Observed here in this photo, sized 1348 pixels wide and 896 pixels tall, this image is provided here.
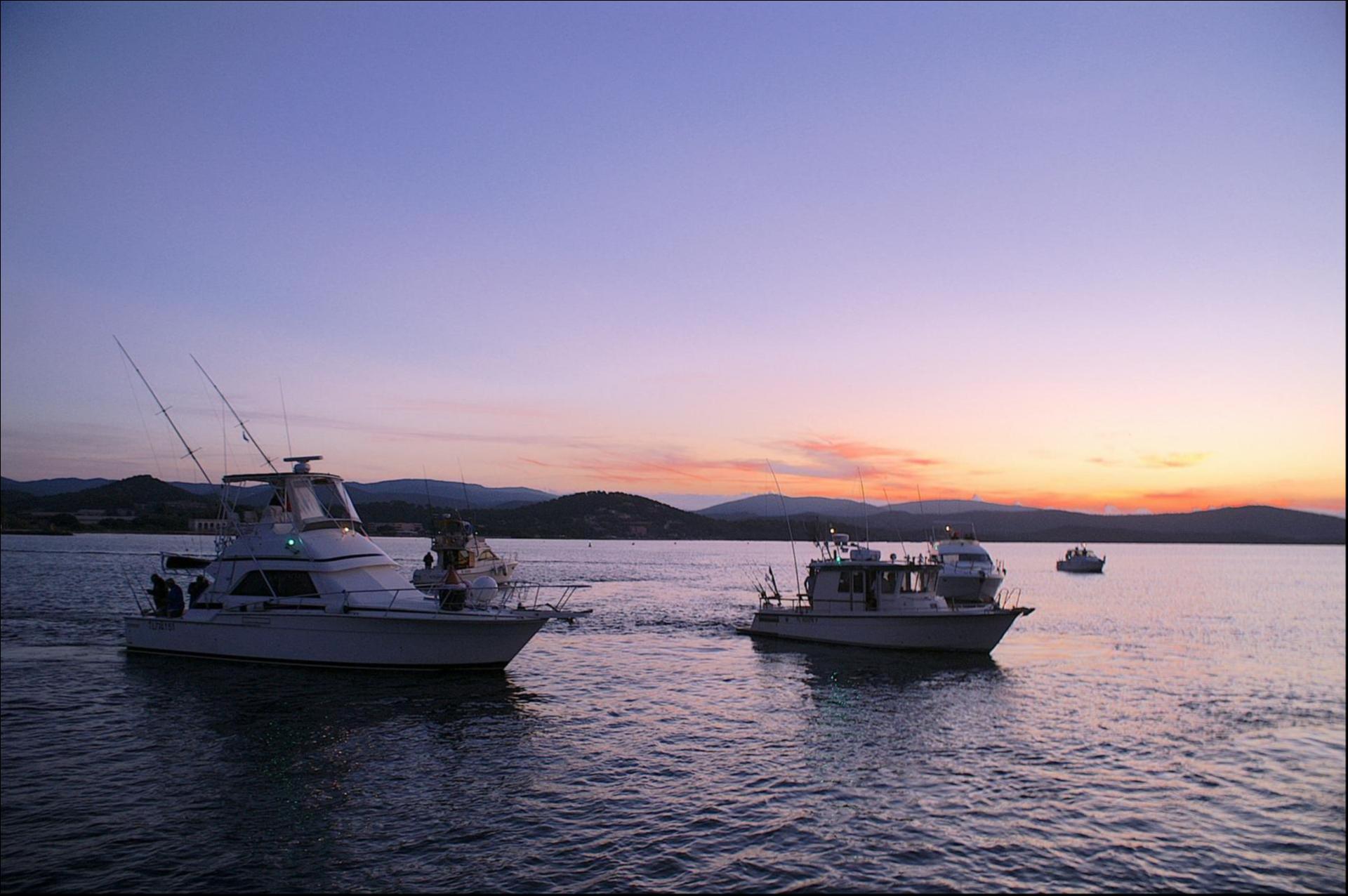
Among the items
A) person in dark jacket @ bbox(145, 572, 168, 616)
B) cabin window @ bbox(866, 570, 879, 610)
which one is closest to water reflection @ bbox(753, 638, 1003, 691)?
cabin window @ bbox(866, 570, 879, 610)

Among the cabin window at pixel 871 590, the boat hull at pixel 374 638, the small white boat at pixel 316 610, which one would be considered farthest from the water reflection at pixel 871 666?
the boat hull at pixel 374 638

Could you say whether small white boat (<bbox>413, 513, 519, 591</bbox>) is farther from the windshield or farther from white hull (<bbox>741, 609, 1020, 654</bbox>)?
white hull (<bbox>741, 609, 1020, 654</bbox>)

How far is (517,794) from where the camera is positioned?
15.2 meters

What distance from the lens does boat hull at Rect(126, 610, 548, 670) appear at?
25.6 metres

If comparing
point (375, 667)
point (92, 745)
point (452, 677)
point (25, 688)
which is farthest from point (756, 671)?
point (25, 688)

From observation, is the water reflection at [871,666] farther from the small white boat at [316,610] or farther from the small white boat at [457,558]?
the small white boat at [457,558]

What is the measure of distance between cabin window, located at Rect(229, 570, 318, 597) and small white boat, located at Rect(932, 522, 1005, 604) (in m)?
33.9

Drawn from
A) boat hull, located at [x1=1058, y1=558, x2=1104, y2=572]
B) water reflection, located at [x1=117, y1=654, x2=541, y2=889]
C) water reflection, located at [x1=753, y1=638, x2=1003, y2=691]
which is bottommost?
boat hull, located at [x1=1058, y1=558, x2=1104, y2=572]

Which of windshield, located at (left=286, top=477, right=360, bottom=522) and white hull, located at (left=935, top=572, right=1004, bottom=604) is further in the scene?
white hull, located at (left=935, top=572, right=1004, bottom=604)

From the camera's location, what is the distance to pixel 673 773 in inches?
650

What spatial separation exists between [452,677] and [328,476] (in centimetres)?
979

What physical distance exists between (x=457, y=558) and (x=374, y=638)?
17947 mm

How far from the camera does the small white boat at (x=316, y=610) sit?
25781 millimetres

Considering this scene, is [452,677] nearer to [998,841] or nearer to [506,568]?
[998,841]
